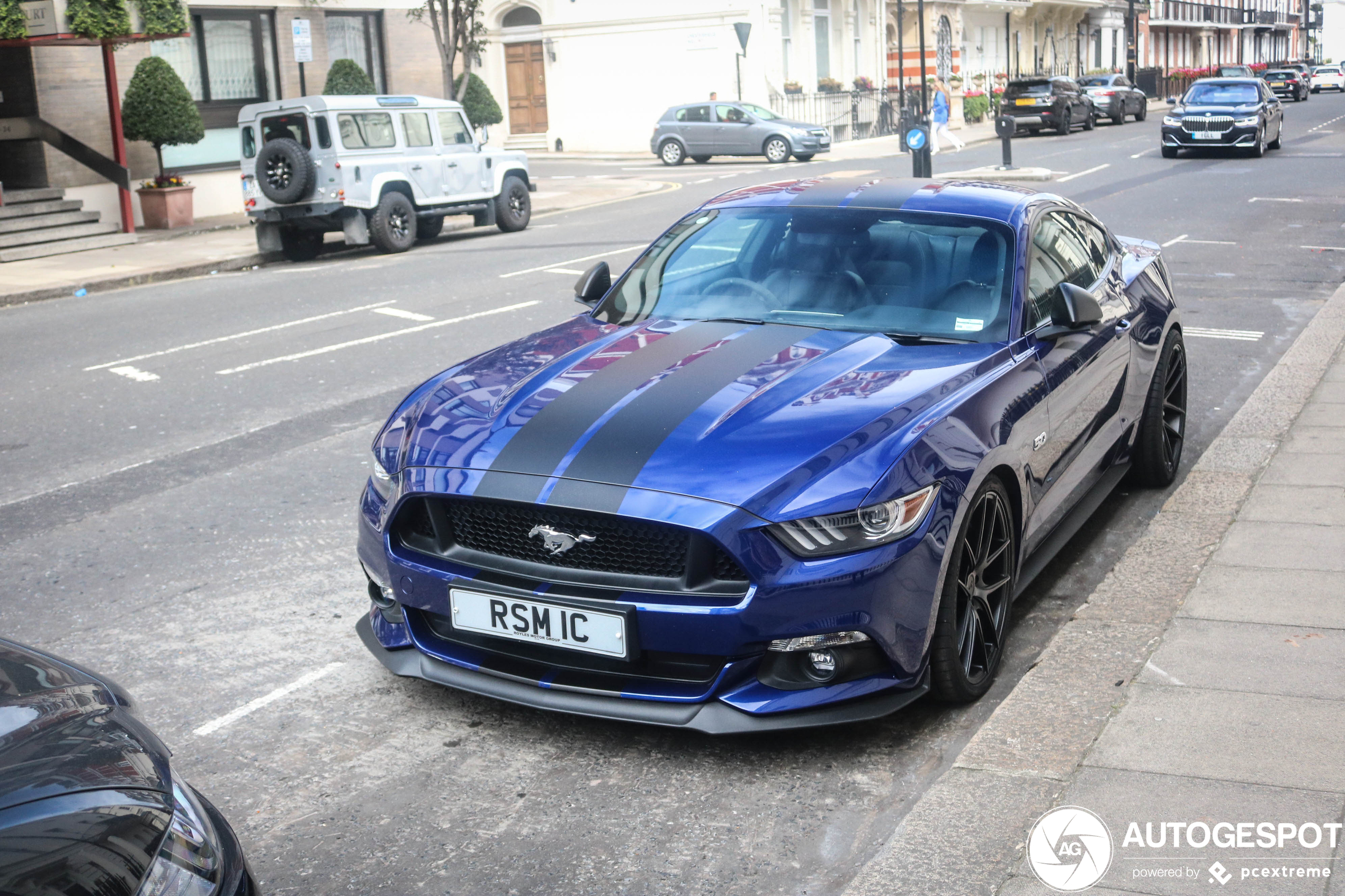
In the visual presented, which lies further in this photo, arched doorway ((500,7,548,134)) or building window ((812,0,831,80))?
building window ((812,0,831,80))

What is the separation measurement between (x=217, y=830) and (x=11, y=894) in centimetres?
55

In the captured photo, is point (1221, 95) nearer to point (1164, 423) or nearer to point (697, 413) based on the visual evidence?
point (1164, 423)

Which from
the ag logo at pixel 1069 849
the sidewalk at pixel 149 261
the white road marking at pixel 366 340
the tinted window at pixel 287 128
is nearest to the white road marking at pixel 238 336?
the white road marking at pixel 366 340

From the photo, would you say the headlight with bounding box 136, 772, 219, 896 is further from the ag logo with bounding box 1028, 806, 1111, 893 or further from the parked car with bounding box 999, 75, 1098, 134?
the parked car with bounding box 999, 75, 1098, 134

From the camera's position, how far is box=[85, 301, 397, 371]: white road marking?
10797mm

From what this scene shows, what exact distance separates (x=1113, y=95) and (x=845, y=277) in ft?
147

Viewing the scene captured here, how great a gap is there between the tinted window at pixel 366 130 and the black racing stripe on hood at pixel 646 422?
14.4 meters

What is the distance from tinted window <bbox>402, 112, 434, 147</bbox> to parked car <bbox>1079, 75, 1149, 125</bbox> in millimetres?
31304

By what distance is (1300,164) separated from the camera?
1051 inches

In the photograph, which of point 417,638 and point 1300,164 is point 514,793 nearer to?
point 417,638

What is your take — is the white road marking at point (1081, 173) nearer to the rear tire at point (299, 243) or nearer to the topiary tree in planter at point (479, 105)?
the rear tire at point (299, 243)

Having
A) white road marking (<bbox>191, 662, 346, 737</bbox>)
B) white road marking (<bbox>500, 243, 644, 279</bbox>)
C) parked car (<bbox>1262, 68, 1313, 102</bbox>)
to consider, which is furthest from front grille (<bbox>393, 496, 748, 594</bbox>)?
parked car (<bbox>1262, 68, 1313, 102</bbox>)

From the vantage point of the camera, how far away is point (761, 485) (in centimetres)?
364

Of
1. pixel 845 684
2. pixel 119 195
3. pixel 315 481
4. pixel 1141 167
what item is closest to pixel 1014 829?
pixel 845 684
